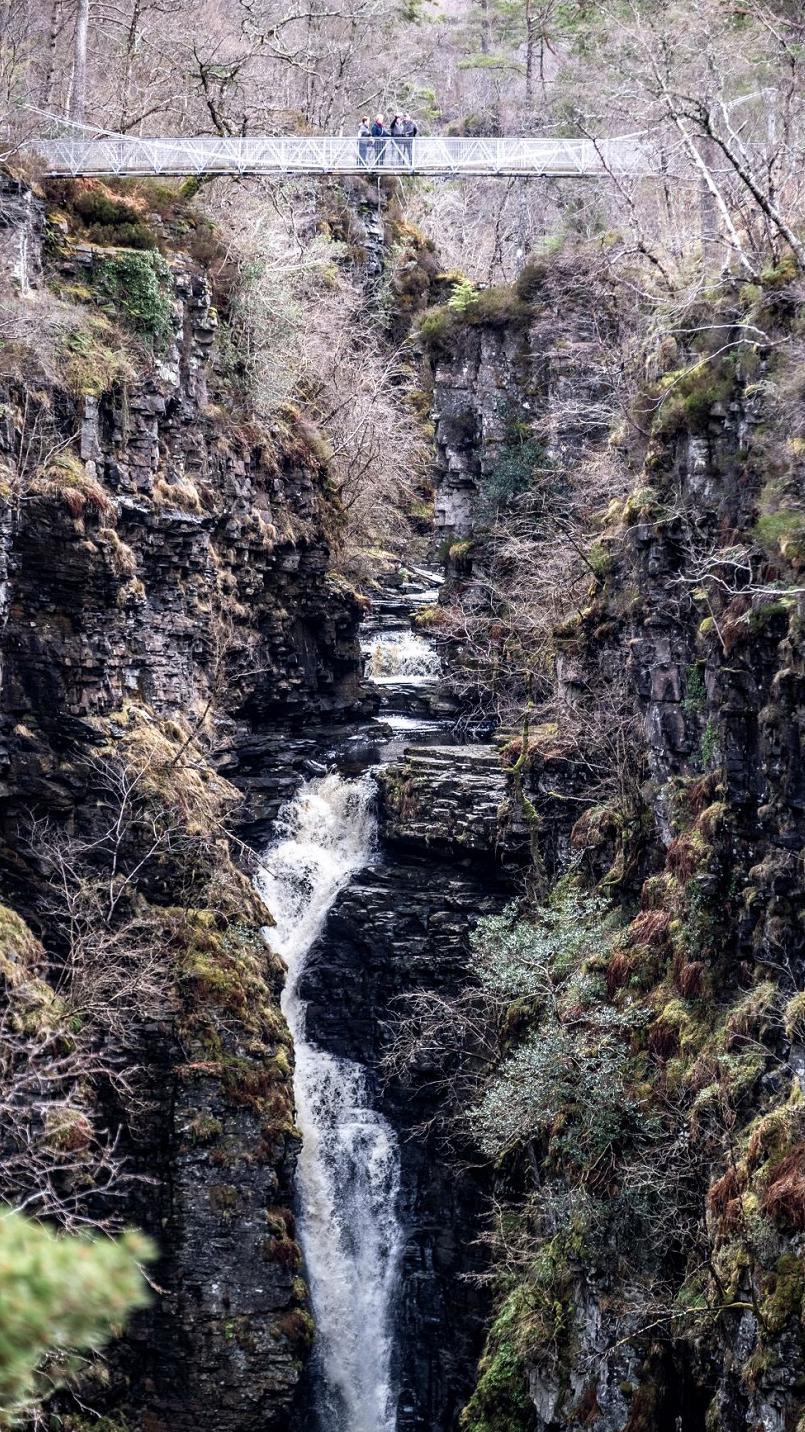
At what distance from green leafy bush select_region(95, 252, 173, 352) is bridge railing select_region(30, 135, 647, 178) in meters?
1.99

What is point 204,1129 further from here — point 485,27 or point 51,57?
Result: point 485,27

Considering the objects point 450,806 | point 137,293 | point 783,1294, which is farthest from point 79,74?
point 783,1294

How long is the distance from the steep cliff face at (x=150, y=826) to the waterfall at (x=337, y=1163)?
45.0 inches

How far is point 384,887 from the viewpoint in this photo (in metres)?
27.5

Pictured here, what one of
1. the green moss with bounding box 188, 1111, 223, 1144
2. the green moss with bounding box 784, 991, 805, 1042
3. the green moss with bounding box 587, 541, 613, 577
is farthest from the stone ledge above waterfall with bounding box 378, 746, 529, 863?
the green moss with bounding box 784, 991, 805, 1042

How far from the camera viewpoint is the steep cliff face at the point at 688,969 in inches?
626

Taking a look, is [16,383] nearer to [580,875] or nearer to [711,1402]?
[580,875]

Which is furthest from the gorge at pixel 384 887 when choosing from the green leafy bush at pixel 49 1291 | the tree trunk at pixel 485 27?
the tree trunk at pixel 485 27

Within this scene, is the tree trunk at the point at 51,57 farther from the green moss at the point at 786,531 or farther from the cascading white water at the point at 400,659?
the green moss at the point at 786,531

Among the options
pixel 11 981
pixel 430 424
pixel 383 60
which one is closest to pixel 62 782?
pixel 11 981

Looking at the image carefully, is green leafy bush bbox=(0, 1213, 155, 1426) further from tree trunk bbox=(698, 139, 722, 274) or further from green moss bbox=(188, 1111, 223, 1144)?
green moss bbox=(188, 1111, 223, 1144)

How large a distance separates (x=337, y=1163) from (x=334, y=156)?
66.1ft

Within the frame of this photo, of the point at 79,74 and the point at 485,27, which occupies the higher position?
the point at 485,27

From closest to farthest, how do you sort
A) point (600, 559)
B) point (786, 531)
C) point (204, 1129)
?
point (786, 531) → point (204, 1129) → point (600, 559)
